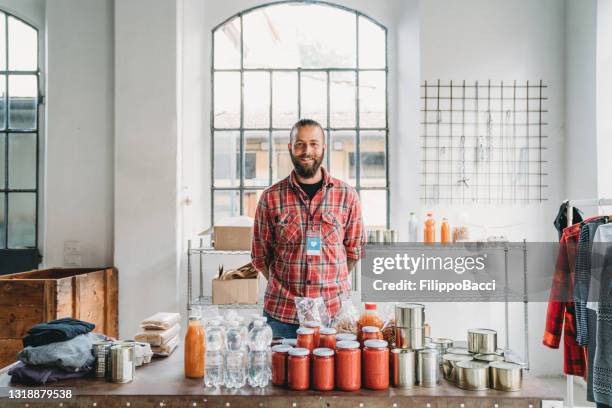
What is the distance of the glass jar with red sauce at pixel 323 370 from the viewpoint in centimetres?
164

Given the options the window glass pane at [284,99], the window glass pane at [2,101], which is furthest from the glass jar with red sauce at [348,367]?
the window glass pane at [2,101]

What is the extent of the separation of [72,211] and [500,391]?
11.6ft

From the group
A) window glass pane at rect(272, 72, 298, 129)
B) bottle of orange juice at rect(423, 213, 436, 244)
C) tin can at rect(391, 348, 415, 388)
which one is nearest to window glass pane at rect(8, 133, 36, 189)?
window glass pane at rect(272, 72, 298, 129)

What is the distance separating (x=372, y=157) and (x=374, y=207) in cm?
47

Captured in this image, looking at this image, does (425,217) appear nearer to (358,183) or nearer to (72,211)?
(358,183)

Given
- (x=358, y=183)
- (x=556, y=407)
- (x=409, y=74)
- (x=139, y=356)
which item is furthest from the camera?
(x=358, y=183)

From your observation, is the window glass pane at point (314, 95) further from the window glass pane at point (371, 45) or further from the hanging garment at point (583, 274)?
the hanging garment at point (583, 274)

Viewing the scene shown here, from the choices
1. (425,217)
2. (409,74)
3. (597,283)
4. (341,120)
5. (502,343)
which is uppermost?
(409,74)

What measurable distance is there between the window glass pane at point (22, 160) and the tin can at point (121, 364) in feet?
10.5

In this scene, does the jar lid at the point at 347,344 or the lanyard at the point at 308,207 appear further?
the lanyard at the point at 308,207

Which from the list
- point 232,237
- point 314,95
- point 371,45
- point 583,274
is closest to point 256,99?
point 314,95

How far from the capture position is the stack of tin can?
5.76ft

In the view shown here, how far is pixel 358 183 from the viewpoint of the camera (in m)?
4.62

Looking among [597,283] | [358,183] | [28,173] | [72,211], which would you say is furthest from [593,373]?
[28,173]
